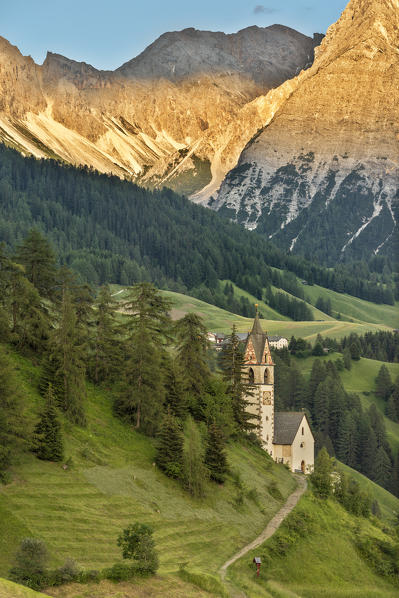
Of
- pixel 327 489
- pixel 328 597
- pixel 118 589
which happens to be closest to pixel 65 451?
pixel 118 589

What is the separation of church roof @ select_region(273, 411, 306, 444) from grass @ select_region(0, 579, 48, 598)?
229ft

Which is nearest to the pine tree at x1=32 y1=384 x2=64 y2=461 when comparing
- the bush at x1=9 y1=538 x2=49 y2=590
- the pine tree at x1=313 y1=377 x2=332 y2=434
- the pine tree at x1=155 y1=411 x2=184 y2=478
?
the pine tree at x1=155 y1=411 x2=184 y2=478

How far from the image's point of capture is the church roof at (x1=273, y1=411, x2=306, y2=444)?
339ft

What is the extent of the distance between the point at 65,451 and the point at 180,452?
11850 mm

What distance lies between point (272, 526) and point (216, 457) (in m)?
8.19

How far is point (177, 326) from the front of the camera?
8569 centimetres

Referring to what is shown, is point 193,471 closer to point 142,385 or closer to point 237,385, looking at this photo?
point 142,385

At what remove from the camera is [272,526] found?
69688 mm

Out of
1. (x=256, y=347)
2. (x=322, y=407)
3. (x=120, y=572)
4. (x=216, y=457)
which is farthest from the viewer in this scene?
(x=322, y=407)

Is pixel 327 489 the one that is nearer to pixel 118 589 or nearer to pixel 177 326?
pixel 177 326

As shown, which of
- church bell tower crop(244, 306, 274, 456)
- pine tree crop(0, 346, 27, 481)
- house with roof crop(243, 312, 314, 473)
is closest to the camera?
pine tree crop(0, 346, 27, 481)

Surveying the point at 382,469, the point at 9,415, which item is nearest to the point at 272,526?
the point at 9,415

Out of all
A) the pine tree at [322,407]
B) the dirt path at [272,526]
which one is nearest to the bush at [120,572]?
the dirt path at [272,526]

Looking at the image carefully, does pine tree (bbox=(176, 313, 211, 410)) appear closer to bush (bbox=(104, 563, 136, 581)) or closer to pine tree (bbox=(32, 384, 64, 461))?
pine tree (bbox=(32, 384, 64, 461))
